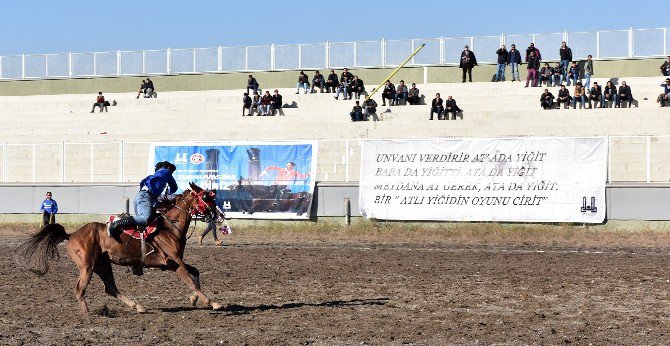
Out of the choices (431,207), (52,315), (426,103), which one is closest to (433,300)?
(52,315)

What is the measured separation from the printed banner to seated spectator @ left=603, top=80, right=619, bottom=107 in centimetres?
712

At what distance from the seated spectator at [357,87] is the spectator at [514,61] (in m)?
6.38

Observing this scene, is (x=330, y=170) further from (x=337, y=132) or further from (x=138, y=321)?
(x=138, y=321)

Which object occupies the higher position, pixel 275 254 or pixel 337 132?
pixel 337 132

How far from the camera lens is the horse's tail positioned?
15547mm

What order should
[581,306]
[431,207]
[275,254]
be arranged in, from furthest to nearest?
[431,207] < [275,254] < [581,306]

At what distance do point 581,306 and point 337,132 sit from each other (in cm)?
2591

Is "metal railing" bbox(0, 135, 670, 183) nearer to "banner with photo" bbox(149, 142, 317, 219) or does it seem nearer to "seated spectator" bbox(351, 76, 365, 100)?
"banner with photo" bbox(149, 142, 317, 219)

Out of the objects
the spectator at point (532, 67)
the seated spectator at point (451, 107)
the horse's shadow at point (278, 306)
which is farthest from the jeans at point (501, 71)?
the horse's shadow at point (278, 306)

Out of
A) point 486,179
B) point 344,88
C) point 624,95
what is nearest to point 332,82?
point 344,88

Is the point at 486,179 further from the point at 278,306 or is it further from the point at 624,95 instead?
the point at 278,306

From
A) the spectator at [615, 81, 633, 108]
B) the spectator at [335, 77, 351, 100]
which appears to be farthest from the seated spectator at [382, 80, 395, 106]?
the spectator at [615, 81, 633, 108]

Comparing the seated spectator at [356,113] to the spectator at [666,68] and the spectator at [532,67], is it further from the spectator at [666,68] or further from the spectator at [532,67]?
the spectator at [666,68]

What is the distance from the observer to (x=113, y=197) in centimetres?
3797
